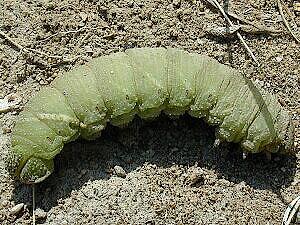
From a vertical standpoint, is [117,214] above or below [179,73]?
below

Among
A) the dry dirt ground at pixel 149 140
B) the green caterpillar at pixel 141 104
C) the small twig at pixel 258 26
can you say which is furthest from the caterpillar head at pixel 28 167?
the small twig at pixel 258 26

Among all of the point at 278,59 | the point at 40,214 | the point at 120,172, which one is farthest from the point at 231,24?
the point at 40,214

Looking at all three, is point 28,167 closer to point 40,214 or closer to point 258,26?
point 40,214

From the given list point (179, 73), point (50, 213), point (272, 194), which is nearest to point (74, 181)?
point (50, 213)

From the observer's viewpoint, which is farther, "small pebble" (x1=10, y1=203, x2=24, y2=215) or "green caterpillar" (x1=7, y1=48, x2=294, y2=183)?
"small pebble" (x1=10, y1=203, x2=24, y2=215)

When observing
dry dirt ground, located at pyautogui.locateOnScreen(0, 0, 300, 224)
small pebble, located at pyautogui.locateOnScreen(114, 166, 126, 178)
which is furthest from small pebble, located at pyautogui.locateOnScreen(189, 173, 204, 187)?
small pebble, located at pyautogui.locateOnScreen(114, 166, 126, 178)

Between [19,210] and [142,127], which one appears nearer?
[19,210]

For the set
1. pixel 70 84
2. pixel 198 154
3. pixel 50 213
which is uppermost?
pixel 70 84

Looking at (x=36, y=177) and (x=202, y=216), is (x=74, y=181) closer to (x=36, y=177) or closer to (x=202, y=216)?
(x=36, y=177)

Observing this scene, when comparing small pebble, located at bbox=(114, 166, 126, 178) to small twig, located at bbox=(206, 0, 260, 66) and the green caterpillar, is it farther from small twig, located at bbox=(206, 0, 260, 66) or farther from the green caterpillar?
small twig, located at bbox=(206, 0, 260, 66)
